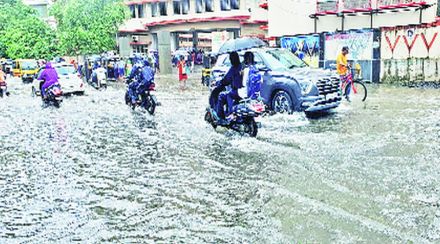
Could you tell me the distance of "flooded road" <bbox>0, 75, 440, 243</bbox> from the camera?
521cm

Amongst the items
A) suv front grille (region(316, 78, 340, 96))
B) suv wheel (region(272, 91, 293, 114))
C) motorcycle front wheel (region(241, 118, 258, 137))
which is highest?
suv front grille (region(316, 78, 340, 96))

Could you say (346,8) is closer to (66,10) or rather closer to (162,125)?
(162,125)

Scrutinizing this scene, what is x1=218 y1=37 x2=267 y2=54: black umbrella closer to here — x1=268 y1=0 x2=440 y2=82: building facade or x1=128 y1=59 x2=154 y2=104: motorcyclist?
x1=128 y1=59 x2=154 y2=104: motorcyclist

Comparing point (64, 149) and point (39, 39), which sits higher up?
point (39, 39)

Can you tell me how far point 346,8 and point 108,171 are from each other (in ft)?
77.7

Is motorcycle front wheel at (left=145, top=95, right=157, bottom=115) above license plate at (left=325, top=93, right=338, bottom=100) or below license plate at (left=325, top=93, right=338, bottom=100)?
below

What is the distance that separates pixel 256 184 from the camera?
270 inches

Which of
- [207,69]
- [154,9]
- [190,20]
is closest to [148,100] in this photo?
[207,69]

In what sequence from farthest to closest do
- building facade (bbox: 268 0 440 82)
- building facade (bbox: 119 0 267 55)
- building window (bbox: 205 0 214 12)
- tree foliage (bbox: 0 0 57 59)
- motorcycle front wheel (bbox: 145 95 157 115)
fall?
1. building window (bbox: 205 0 214 12)
2. tree foliage (bbox: 0 0 57 59)
3. building facade (bbox: 119 0 267 55)
4. building facade (bbox: 268 0 440 82)
5. motorcycle front wheel (bbox: 145 95 157 115)

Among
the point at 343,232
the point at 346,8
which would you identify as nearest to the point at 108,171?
the point at 343,232

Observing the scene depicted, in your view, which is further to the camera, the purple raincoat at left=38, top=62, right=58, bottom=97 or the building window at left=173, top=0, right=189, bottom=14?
the building window at left=173, top=0, right=189, bottom=14

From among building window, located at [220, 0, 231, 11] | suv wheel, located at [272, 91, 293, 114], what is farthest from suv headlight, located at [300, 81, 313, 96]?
building window, located at [220, 0, 231, 11]

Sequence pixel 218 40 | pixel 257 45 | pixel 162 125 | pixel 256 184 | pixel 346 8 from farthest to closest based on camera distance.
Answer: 1. pixel 218 40
2. pixel 346 8
3. pixel 257 45
4. pixel 162 125
5. pixel 256 184

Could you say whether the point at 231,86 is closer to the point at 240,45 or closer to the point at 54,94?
the point at 240,45
